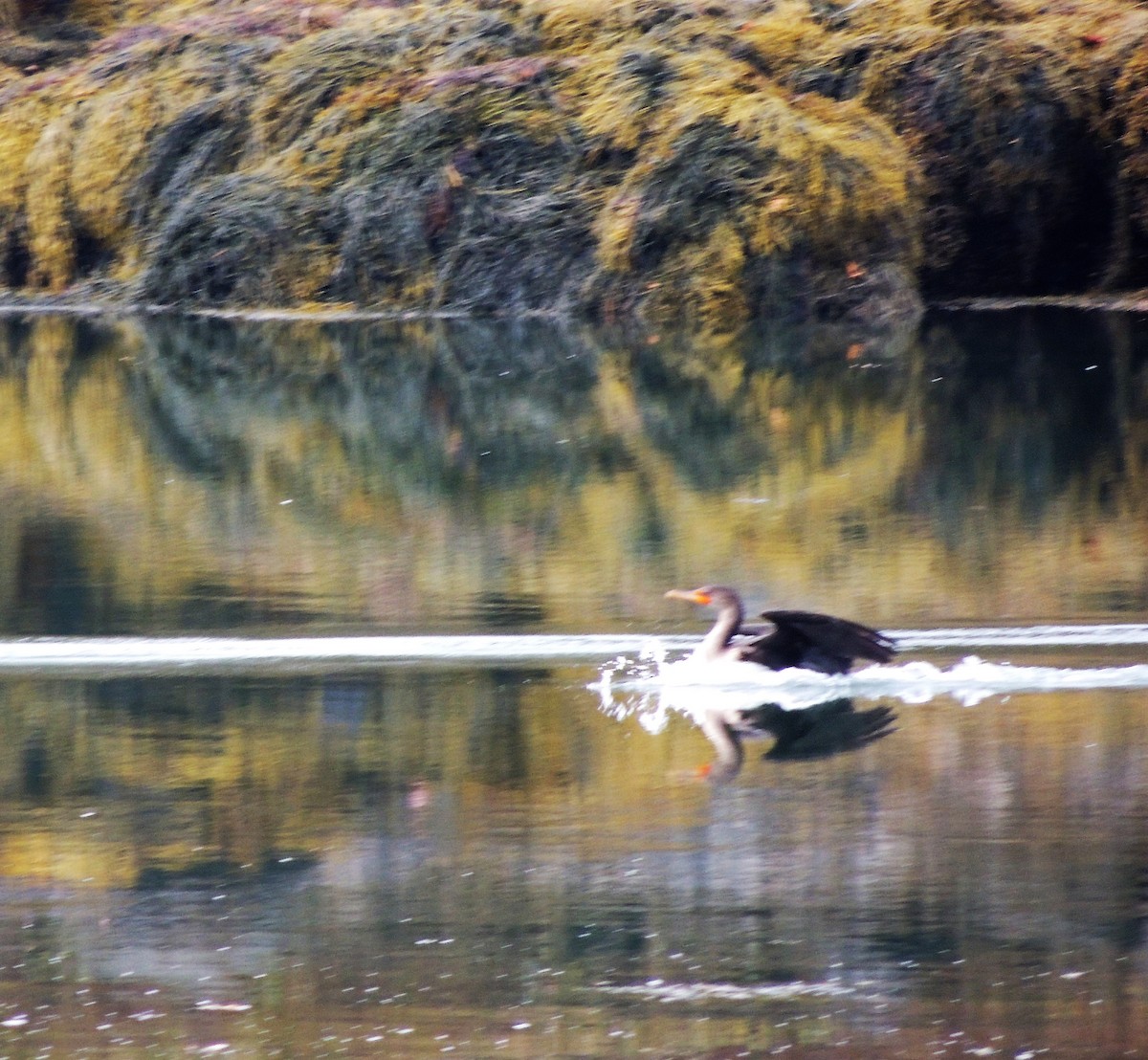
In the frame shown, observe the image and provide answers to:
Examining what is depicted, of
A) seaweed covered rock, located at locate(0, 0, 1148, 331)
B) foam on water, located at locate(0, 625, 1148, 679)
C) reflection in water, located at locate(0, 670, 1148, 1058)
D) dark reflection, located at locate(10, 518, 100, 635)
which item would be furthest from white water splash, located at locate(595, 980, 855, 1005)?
seaweed covered rock, located at locate(0, 0, 1148, 331)

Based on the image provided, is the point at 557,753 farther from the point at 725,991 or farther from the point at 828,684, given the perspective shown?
the point at 725,991

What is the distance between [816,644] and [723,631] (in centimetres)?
44

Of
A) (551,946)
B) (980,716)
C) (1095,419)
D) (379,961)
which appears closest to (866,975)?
(551,946)

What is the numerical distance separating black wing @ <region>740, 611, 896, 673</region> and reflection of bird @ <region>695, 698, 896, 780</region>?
193 mm

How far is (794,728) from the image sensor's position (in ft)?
31.0

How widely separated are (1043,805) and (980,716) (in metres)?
1.39

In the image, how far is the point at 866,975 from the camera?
648 centimetres

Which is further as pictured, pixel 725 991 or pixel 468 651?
pixel 468 651

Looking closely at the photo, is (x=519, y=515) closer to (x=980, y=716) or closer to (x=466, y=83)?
(x=980, y=716)

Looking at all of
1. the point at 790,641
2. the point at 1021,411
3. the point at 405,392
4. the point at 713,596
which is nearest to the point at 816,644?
the point at 790,641

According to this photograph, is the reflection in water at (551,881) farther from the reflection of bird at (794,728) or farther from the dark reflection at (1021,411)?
the dark reflection at (1021,411)

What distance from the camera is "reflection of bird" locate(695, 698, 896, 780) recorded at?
9.00 m

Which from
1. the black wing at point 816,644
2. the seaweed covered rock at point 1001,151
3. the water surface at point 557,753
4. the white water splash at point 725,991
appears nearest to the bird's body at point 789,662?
the black wing at point 816,644

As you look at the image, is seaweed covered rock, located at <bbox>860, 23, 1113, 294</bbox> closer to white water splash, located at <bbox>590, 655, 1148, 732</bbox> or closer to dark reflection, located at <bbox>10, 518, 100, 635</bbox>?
dark reflection, located at <bbox>10, 518, 100, 635</bbox>
